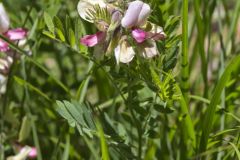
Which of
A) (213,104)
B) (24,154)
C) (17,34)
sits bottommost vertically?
(24,154)

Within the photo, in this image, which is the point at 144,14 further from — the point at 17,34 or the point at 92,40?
the point at 17,34

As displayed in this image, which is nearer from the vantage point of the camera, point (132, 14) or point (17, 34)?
point (132, 14)

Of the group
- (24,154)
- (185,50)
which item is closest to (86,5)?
(185,50)

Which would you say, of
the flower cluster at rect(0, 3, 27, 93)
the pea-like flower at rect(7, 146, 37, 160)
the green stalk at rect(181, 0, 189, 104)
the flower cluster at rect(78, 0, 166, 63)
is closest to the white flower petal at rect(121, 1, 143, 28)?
the flower cluster at rect(78, 0, 166, 63)

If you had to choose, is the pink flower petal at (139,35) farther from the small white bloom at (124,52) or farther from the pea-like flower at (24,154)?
the pea-like flower at (24,154)

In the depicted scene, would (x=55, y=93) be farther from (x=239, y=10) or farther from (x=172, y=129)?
(x=239, y=10)

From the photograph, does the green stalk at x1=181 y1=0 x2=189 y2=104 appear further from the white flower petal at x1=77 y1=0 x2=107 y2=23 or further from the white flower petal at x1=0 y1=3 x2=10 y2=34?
the white flower petal at x1=0 y1=3 x2=10 y2=34

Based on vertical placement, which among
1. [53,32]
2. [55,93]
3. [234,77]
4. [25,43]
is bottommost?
[55,93]

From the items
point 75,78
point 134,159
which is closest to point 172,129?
point 134,159
